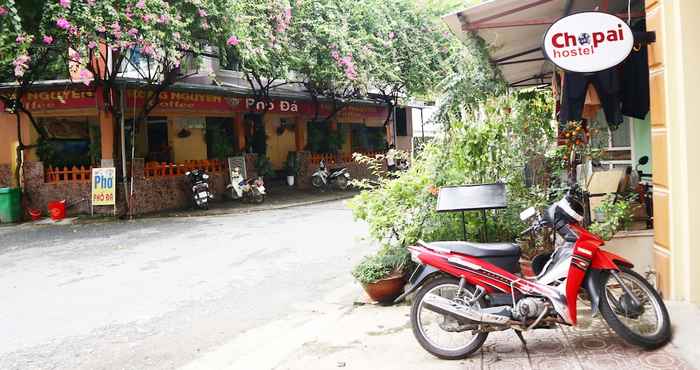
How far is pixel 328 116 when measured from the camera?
24688 mm

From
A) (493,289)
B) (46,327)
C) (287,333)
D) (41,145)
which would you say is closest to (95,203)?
(41,145)

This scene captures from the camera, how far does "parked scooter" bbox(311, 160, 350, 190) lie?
21.9 m

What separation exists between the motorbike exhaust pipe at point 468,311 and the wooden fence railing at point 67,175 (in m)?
14.3

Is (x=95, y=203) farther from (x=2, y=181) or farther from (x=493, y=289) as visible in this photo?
(x=493, y=289)

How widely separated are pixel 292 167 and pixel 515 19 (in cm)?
1599

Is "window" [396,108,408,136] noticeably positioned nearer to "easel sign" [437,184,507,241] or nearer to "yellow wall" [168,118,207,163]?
"yellow wall" [168,118,207,163]

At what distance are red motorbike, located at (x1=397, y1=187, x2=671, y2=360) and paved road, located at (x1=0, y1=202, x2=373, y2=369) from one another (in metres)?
2.20

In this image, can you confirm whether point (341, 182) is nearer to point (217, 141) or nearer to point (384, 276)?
point (217, 141)

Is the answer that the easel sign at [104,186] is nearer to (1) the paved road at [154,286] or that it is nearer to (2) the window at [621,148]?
(1) the paved road at [154,286]

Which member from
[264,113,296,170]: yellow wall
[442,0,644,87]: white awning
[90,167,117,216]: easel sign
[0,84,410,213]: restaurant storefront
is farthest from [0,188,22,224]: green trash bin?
[442,0,644,87]: white awning

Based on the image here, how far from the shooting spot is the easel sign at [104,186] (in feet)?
50.2

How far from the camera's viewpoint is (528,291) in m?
4.02

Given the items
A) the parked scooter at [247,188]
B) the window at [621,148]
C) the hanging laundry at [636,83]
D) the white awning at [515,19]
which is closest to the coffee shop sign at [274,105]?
the parked scooter at [247,188]

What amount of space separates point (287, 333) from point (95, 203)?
11.7 m
